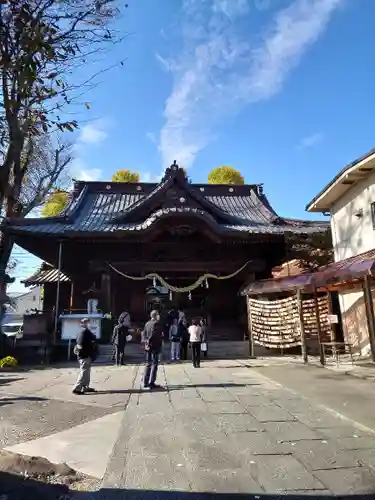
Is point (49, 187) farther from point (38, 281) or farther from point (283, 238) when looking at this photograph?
point (283, 238)

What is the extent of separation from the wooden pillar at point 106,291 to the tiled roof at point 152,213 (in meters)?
2.11

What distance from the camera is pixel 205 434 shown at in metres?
4.84

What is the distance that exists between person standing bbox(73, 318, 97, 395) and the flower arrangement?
228 inches

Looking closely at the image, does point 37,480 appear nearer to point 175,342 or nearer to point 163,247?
point 175,342

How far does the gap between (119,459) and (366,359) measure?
33.2 ft

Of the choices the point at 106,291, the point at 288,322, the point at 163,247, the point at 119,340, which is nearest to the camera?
the point at 119,340

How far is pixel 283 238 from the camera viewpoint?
1579 centimetres

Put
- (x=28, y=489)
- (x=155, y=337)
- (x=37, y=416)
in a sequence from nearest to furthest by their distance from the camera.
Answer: (x=28, y=489) → (x=37, y=416) → (x=155, y=337)

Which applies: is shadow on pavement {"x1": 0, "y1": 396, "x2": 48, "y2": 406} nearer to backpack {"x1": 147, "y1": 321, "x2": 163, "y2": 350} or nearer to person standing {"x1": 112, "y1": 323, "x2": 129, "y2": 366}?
backpack {"x1": 147, "y1": 321, "x2": 163, "y2": 350}

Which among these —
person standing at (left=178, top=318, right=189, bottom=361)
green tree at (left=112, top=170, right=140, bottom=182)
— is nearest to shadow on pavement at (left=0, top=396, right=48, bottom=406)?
person standing at (left=178, top=318, right=189, bottom=361)

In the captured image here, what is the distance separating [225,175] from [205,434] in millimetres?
38995

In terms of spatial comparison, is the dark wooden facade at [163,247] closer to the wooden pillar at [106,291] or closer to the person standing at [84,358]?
the wooden pillar at [106,291]

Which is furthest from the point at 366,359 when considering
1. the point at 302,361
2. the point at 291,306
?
the point at 291,306

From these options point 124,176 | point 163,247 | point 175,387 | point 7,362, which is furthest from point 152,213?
point 124,176
